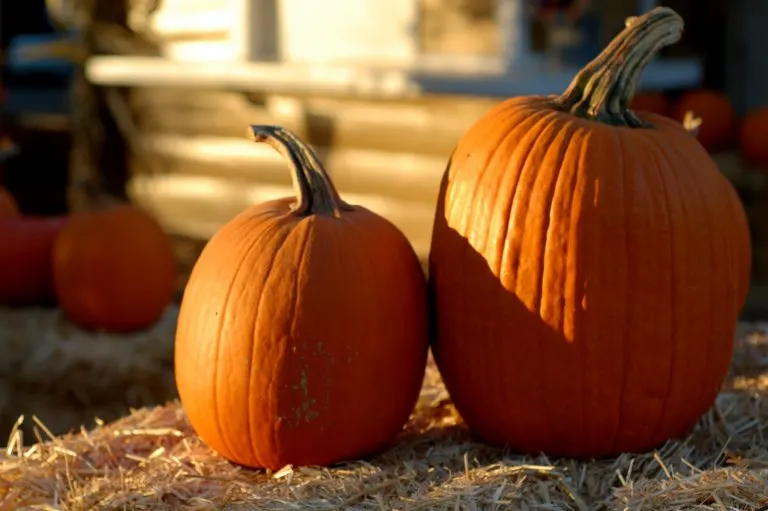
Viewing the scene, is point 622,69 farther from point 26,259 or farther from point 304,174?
point 26,259

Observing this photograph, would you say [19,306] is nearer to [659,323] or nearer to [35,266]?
[35,266]

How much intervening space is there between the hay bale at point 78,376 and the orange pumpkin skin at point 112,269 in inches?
5.2

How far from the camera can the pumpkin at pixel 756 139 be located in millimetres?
5672

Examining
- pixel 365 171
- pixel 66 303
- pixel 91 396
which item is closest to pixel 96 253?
pixel 66 303

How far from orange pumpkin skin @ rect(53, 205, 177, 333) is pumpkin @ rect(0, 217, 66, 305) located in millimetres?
245

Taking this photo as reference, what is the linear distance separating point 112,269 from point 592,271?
8.93ft

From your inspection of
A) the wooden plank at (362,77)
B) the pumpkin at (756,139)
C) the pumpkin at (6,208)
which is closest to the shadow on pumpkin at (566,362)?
the wooden plank at (362,77)

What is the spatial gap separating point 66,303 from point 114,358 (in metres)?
0.48

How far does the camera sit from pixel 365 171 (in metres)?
5.84

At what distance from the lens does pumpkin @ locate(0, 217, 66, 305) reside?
4789 millimetres

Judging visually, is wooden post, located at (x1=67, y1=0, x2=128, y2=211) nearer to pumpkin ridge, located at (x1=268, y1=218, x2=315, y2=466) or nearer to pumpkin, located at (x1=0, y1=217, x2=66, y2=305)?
pumpkin, located at (x1=0, y1=217, x2=66, y2=305)

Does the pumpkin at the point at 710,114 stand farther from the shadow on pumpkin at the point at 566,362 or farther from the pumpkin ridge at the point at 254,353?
the pumpkin ridge at the point at 254,353

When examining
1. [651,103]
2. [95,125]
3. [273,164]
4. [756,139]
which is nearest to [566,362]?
[756,139]

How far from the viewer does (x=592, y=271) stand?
2.23 meters
